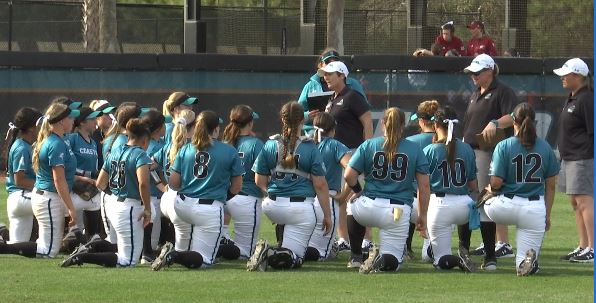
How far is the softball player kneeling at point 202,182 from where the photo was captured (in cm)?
1102

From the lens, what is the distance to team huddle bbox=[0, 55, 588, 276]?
1095cm

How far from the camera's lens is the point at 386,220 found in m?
11.0

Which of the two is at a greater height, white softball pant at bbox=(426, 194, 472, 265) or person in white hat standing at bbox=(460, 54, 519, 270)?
person in white hat standing at bbox=(460, 54, 519, 270)

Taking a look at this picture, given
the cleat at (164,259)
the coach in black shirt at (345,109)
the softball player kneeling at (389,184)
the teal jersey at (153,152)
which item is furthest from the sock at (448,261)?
the teal jersey at (153,152)

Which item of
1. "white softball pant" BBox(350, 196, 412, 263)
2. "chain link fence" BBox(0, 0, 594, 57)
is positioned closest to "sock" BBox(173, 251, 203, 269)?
"white softball pant" BBox(350, 196, 412, 263)

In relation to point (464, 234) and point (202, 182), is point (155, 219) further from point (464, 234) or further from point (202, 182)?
point (464, 234)

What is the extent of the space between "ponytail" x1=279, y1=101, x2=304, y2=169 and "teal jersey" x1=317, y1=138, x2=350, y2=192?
1.75 feet

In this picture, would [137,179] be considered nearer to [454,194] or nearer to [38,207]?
[38,207]

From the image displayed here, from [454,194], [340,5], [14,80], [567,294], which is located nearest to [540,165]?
[454,194]

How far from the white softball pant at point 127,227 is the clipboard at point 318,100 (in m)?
2.23

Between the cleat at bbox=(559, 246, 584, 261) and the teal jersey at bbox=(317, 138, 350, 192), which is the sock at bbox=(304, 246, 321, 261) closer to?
the teal jersey at bbox=(317, 138, 350, 192)

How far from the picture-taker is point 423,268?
454 inches

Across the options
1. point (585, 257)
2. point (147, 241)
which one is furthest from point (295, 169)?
point (585, 257)

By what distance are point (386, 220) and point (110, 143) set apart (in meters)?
2.64
